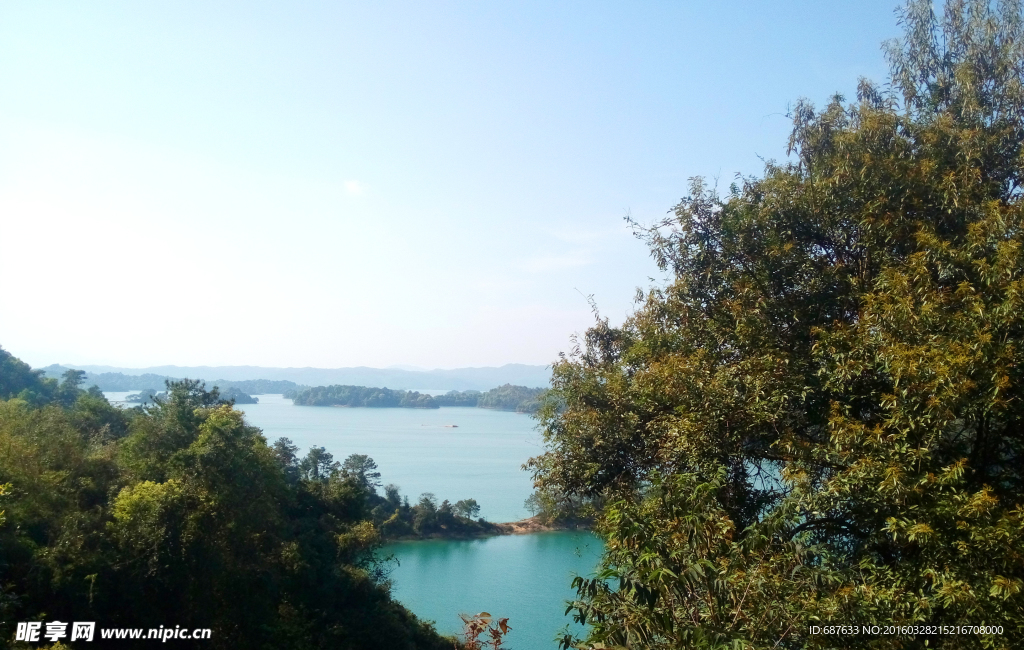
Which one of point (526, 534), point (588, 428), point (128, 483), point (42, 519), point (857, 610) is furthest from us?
point (526, 534)

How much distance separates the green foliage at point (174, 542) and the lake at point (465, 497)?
3.00 m

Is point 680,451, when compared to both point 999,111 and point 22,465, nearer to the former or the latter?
point 999,111

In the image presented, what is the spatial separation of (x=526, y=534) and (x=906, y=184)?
66.3ft

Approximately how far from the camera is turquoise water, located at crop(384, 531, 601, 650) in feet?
41.7

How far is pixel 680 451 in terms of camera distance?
294 centimetres

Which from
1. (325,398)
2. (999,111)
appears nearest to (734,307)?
(999,111)

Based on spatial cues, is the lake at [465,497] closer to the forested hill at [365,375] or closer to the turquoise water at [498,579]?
the turquoise water at [498,579]

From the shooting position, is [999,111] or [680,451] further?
[999,111]

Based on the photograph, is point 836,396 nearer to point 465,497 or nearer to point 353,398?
point 465,497

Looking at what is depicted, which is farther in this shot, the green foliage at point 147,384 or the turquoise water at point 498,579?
the green foliage at point 147,384

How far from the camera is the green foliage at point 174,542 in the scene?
21.9ft

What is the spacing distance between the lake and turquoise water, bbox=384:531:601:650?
29 mm

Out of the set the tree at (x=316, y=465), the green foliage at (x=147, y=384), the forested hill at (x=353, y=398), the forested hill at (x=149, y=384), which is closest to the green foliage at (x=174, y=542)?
the tree at (x=316, y=465)

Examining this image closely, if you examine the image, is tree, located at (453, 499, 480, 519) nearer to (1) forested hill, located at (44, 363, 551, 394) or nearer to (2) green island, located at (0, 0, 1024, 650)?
(2) green island, located at (0, 0, 1024, 650)
